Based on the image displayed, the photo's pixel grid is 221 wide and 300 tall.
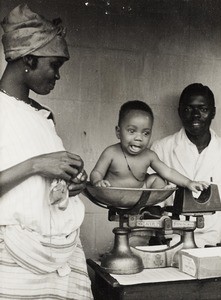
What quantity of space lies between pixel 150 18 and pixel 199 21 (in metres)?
0.37

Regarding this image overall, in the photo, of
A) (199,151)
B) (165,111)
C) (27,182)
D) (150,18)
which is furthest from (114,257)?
(150,18)

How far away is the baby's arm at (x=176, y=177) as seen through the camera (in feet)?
6.23

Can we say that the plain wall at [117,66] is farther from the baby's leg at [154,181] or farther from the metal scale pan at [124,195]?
the metal scale pan at [124,195]

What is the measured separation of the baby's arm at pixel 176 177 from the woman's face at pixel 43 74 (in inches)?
29.7

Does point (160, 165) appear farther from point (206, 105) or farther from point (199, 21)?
point (199, 21)

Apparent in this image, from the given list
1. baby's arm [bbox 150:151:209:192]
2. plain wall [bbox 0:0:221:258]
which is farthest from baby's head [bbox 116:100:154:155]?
plain wall [bbox 0:0:221:258]

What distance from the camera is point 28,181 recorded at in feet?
4.75

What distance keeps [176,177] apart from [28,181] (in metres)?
0.89

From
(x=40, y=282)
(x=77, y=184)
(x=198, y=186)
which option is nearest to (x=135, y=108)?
(x=198, y=186)

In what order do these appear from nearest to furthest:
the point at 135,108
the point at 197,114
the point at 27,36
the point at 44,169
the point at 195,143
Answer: the point at 44,169, the point at 27,36, the point at 135,108, the point at 197,114, the point at 195,143

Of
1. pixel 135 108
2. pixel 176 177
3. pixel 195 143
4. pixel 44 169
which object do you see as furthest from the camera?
pixel 195 143

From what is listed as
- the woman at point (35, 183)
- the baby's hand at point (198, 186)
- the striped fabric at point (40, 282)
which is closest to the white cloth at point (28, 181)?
the woman at point (35, 183)

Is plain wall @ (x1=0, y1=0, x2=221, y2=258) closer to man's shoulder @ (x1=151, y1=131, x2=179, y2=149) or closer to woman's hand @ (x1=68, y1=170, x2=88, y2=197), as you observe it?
man's shoulder @ (x1=151, y1=131, x2=179, y2=149)

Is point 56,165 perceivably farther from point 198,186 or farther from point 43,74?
point 198,186
